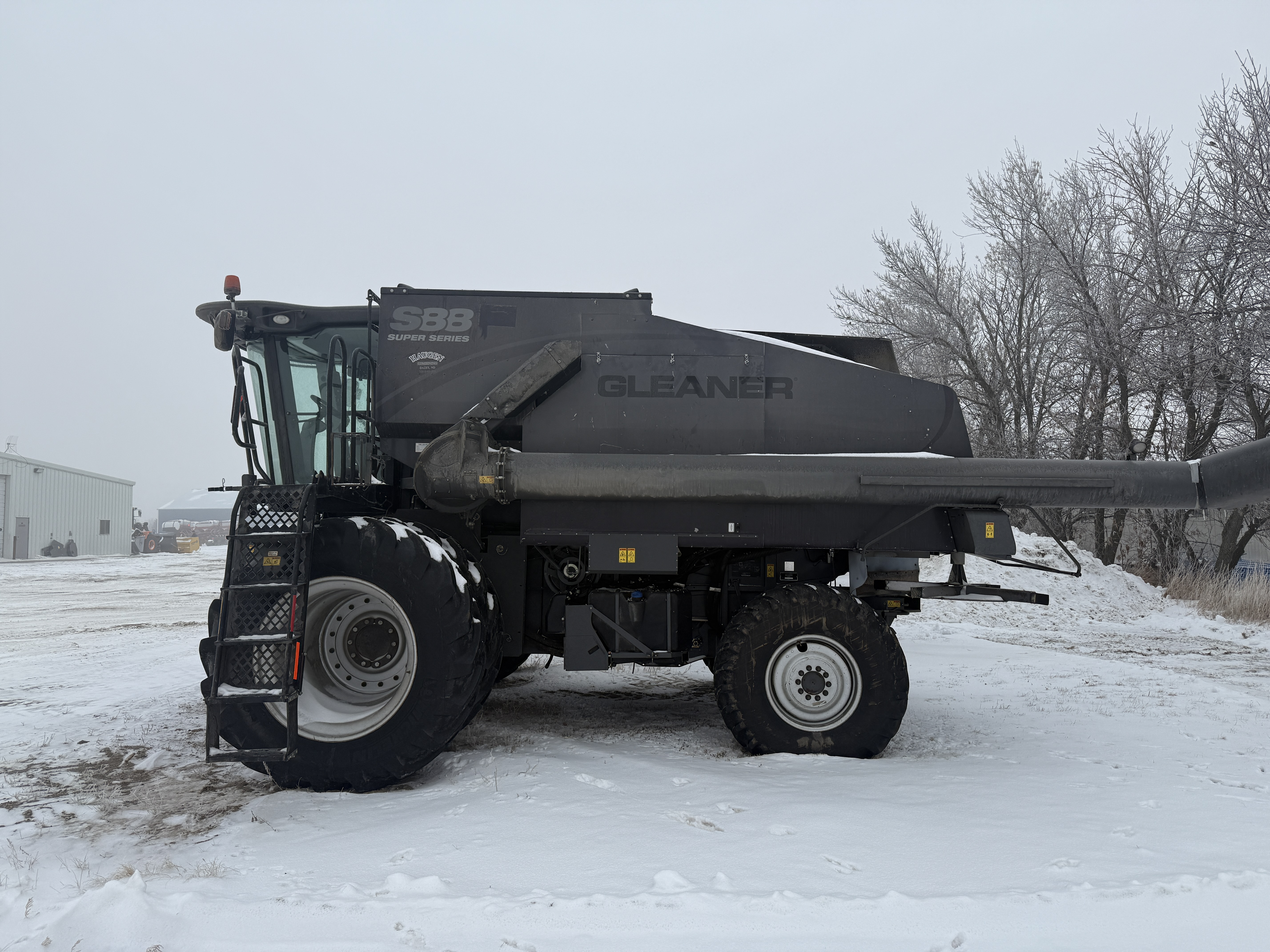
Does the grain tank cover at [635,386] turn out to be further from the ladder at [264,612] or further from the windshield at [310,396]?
the ladder at [264,612]

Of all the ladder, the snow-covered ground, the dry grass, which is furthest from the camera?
the dry grass

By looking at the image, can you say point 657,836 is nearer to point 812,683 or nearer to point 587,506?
point 812,683

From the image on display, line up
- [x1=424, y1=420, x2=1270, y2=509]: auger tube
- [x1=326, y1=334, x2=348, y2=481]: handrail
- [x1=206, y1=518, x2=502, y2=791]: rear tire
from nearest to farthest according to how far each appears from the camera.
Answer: [x1=206, y1=518, x2=502, y2=791]: rear tire
[x1=424, y1=420, x2=1270, y2=509]: auger tube
[x1=326, y1=334, x2=348, y2=481]: handrail

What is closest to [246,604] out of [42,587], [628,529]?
Result: [628,529]

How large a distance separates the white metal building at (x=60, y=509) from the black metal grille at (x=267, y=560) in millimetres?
35689

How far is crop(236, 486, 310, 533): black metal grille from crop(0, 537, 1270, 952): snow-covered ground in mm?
1416

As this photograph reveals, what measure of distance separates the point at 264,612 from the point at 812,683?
317 cm

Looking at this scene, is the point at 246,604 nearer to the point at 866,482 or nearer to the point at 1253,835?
the point at 866,482

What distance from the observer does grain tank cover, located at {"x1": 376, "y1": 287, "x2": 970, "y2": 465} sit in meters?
5.17

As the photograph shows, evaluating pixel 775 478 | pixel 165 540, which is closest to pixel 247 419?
pixel 775 478

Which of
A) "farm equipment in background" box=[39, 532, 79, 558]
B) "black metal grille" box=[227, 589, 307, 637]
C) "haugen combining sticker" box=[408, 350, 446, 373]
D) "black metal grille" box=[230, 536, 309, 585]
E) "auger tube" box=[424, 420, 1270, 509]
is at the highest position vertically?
"haugen combining sticker" box=[408, 350, 446, 373]

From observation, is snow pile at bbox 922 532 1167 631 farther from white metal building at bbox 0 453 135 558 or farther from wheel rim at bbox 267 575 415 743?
white metal building at bbox 0 453 135 558

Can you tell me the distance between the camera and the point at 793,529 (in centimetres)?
508

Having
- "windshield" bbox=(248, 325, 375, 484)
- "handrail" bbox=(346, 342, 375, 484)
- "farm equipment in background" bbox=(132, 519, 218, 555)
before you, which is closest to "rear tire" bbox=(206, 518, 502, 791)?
"handrail" bbox=(346, 342, 375, 484)
